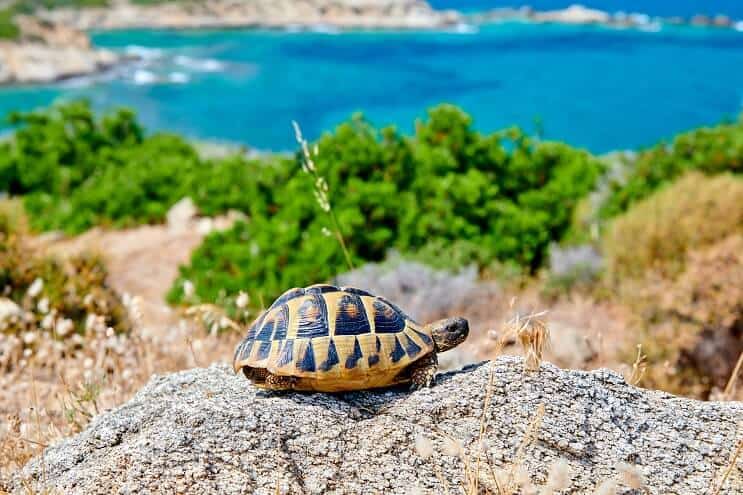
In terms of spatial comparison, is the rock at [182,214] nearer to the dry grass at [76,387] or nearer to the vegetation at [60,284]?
the vegetation at [60,284]

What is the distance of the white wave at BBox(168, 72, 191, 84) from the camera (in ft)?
198

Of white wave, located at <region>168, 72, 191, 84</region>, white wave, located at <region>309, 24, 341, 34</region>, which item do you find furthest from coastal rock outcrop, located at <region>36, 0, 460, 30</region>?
white wave, located at <region>168, 72, 191, 84</region>

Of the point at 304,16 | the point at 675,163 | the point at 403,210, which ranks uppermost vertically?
the point at 304,16

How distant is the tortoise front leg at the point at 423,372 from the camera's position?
343cm

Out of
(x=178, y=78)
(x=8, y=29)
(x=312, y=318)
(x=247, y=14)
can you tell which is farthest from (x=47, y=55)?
(x=312, y=318)

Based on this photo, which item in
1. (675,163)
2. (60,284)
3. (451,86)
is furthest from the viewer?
(451,86)

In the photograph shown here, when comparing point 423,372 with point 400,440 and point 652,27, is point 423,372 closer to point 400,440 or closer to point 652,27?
point 400,440

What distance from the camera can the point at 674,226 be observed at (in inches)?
376

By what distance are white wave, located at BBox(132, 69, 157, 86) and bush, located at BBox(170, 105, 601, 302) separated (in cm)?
5284

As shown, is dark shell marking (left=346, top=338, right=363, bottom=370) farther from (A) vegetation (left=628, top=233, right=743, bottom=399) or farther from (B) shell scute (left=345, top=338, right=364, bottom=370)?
(A) vegetation (left=628, top=233, right=743, bottom=399)

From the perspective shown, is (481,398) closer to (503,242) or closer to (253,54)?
(503,242)

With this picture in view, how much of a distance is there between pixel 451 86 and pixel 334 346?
49.8m

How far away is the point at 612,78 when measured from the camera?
5238 cm

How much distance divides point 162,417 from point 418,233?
788 cm
